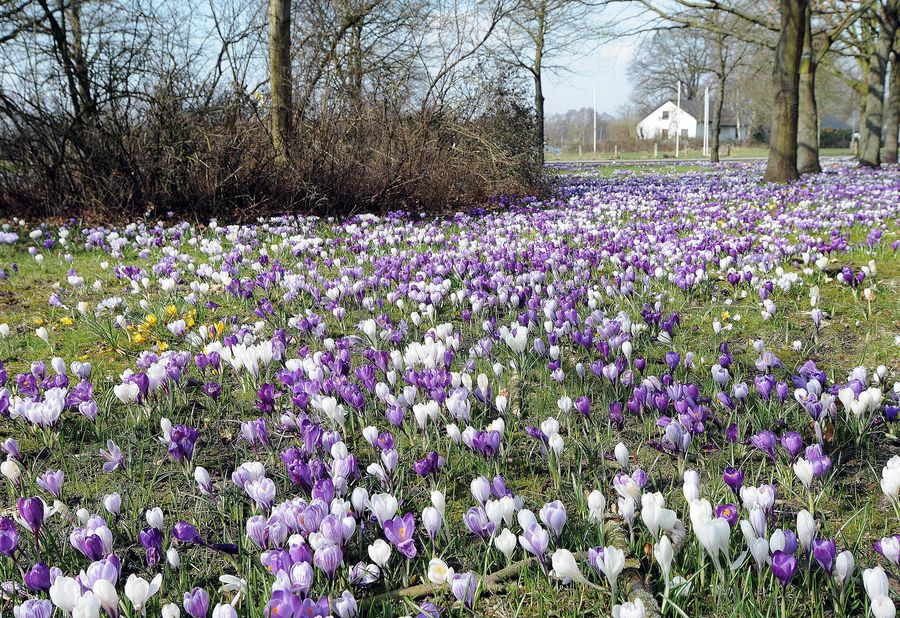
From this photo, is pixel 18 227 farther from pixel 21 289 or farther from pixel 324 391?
pixel 324 391

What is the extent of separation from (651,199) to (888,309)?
23.8 ft

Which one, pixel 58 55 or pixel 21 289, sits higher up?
pixel 58 55

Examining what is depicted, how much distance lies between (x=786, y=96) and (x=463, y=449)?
15438mm

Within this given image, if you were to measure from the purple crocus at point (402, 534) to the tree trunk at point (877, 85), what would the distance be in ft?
86.4

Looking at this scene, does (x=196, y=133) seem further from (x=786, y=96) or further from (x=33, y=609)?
(x=786, y=96)

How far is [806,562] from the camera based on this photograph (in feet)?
5.50

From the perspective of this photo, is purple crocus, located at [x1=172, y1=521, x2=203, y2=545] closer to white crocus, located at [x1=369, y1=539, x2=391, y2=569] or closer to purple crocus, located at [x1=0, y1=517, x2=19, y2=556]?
purple crocus, located at [x1=0, y1=517, x2=19, y2=556]

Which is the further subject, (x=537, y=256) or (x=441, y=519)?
(x=537, y=256)

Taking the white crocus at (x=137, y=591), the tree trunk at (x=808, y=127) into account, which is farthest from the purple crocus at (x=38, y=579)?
the tree trunk at (x=808, y=127)

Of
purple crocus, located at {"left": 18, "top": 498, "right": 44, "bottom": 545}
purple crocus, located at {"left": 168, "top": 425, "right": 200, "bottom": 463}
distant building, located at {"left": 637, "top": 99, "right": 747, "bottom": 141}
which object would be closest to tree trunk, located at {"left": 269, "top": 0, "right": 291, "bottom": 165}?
purple crocus, located at {"left": 168, "top": 425, "right": 200, "bottom": 463}

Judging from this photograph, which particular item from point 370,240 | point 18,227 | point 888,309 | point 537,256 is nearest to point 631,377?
point 888,309

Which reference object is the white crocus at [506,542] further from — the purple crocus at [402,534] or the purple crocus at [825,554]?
the purple crocus at [825,554]

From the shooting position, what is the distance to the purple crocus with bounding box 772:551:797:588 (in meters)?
1.47

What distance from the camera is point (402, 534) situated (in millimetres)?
1744
